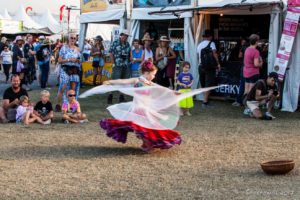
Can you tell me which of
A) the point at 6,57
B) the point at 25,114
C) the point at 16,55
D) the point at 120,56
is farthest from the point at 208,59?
the point at 6,57

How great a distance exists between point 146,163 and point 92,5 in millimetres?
11761

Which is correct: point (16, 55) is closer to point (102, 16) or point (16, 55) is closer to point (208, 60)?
point (102, 16)

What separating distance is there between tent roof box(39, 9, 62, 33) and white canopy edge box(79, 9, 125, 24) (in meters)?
24.0

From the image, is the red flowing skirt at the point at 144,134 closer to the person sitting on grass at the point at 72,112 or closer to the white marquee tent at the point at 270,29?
the person sitting on grass at the point at 72,112

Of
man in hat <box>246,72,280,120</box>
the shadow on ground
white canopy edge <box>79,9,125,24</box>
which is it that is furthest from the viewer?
white canopy edge <box>79,9,125,24</box>

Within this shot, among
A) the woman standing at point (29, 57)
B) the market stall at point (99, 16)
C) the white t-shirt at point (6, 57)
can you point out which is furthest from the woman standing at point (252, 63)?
the white t-shirt at point (6, 57)

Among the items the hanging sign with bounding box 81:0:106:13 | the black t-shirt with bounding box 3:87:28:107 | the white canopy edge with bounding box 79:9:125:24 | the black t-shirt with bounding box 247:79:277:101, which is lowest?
the black t-shirt with bounding box 3:87:28:107

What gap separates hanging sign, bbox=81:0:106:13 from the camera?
15758 mm

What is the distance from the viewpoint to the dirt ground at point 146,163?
439 centimetres

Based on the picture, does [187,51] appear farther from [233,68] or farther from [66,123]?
[66,123]

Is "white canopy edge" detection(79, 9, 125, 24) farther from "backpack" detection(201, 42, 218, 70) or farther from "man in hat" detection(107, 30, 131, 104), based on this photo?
"backpack" detection(201, 42, 218, 70)

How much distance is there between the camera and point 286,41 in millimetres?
10133

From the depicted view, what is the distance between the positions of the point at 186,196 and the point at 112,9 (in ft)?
39.5

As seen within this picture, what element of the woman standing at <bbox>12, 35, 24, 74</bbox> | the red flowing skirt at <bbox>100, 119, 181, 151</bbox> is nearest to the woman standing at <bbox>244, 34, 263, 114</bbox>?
the red flowing skirt at <bbox>100, 119, 181, 151</bbox>
